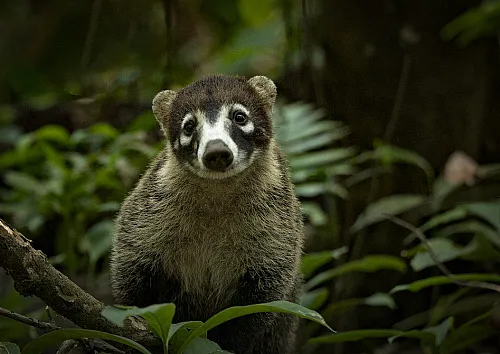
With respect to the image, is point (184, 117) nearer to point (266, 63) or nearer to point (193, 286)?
point (193, 286)

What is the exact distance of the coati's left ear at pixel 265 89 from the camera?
5254 mm

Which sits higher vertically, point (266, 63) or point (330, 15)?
point (266, 63)

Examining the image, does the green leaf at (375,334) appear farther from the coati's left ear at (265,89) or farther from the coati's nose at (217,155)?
A: the coati's left ear at (265,89)

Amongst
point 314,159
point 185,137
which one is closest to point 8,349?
point 185,137

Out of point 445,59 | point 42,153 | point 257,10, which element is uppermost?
point 257,10

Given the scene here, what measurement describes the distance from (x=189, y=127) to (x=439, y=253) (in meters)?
2.22

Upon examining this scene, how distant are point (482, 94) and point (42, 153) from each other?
14.4 feet

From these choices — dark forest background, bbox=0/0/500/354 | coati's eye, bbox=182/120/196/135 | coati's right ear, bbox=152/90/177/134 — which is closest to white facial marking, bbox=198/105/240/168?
coati's eye, bbox=182/120/196/135

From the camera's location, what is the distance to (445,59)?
816cm

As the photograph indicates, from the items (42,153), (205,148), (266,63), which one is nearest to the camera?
(205,148)

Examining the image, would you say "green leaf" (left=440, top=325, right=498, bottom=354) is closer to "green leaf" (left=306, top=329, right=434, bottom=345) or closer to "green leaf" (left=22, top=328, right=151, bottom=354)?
"green leaf" (left=306, top=329, right=434, bottom=345)

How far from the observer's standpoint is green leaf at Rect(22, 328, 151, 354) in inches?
143

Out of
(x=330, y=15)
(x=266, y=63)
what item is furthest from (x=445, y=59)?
(x=266, y=63)

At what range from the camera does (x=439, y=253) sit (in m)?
5.84
